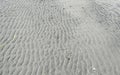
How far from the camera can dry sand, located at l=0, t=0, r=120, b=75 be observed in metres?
5.14

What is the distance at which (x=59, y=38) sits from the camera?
641 centimetres

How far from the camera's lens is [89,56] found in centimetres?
563

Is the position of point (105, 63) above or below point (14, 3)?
below

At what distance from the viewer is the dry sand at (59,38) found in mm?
5141

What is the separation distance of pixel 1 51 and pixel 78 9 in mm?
4957

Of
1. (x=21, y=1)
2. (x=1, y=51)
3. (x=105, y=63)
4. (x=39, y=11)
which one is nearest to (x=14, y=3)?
(x=21, y=1)

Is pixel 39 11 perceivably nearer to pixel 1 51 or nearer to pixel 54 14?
pixel 54 14

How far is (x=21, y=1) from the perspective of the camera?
9.08 meters

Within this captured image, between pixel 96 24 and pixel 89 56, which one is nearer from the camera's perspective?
pixel 89 56

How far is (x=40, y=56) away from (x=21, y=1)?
483 cm

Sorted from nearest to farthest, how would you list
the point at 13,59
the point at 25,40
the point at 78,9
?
the point at 13,59, the point at 25,40, the point at 78,9

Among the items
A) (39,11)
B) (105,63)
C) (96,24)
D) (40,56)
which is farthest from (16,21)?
(105,63)

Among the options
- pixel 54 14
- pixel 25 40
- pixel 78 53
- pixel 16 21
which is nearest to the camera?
pixel 78 53

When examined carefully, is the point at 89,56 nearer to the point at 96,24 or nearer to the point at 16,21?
the point at 96,24
